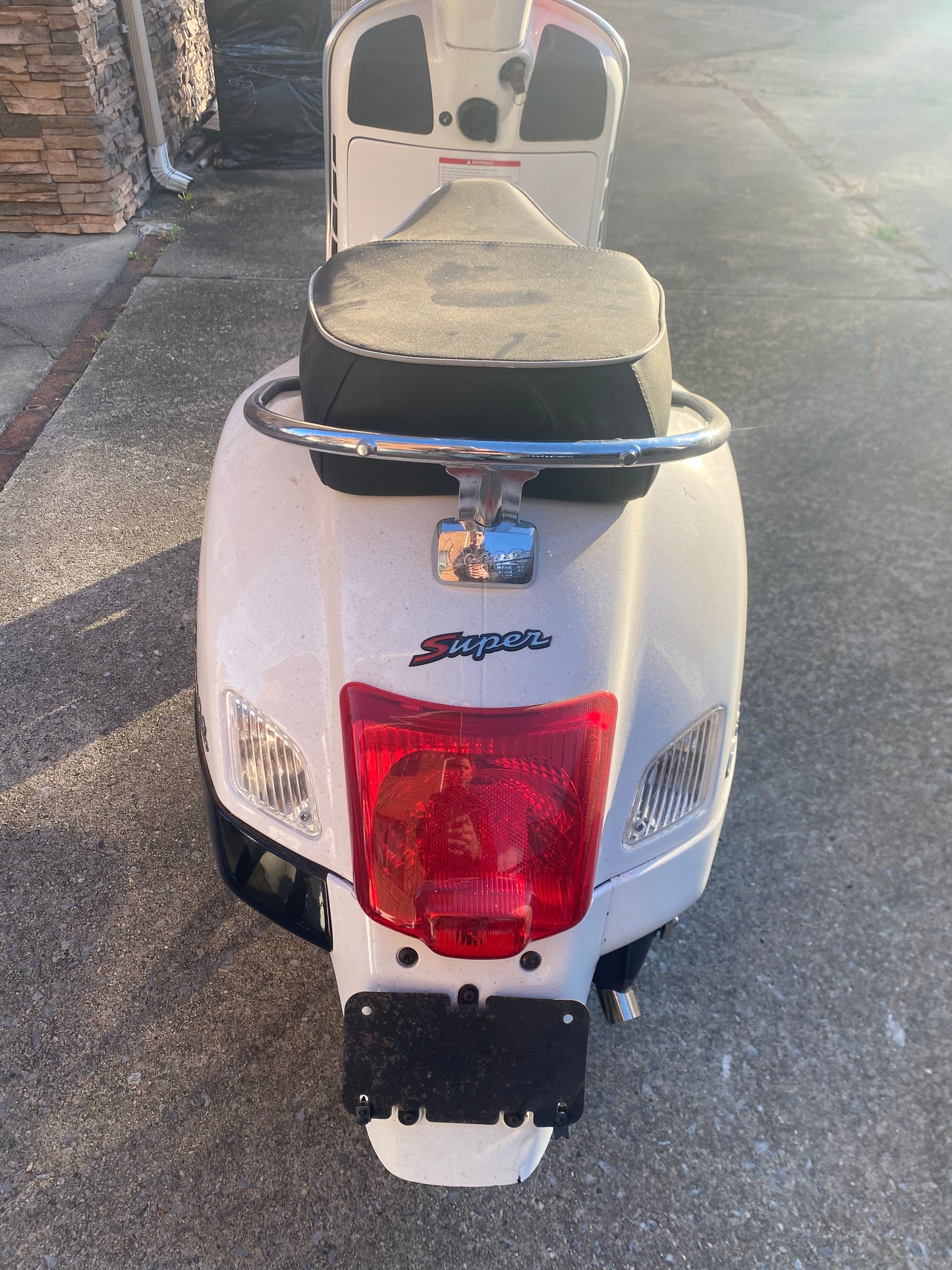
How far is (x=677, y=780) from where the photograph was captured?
145cm

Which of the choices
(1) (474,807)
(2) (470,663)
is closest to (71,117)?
(2) (470,663)

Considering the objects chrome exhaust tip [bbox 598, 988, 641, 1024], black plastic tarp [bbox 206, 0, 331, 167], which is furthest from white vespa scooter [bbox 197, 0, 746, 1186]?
black plastic tarp [bbox 206, 0, 331, 167]

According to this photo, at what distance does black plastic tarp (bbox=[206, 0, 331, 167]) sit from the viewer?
5.36m

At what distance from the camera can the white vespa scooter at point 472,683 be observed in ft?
4.21

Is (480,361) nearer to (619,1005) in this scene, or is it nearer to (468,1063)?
(468,1063)

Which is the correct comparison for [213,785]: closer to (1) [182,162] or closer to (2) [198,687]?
(2) [198,687]

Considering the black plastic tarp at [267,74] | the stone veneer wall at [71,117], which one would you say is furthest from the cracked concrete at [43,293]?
the black plastic tarp at [267,74]

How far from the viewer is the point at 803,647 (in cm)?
274

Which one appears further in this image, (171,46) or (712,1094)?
(171,46)

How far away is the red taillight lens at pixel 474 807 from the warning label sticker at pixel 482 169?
2.22 m

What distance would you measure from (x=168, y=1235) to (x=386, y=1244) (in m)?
0.36

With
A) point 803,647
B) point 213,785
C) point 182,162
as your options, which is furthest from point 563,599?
point 182,162

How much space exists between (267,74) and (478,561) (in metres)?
5.40

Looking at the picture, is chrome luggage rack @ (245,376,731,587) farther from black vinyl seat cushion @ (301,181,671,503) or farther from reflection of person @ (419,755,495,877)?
reflection of person @ (419,755,495,877)
